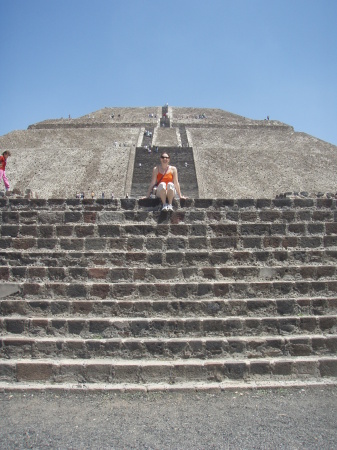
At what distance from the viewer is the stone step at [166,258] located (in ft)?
19.3

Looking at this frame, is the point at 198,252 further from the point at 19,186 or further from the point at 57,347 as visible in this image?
the point at 19,186

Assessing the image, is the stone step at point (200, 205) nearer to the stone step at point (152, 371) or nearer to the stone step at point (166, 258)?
the stone step at point (166, 258)

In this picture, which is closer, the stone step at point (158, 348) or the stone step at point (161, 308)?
the stone step at point (158, 348)

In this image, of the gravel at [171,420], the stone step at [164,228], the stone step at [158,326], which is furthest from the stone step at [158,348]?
the stone step at [164,228]

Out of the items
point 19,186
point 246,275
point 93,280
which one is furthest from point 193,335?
point 19,186

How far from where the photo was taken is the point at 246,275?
5785mm

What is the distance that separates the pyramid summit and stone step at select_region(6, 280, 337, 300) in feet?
58.8

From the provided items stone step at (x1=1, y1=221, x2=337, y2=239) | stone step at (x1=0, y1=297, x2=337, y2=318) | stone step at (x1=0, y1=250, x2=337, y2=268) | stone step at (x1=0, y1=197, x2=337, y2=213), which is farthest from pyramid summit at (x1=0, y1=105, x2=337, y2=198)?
stone step at (x1=0, y1=297, x2=337, y2=318)

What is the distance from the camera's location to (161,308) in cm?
539

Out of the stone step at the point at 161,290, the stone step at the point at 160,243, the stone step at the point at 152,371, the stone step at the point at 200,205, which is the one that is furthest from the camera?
the stone step at the point at 200,205

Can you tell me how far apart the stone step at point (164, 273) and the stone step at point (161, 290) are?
0.15 meters

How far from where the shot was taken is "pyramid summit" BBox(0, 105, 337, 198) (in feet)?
82.5

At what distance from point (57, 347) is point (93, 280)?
1043 mm

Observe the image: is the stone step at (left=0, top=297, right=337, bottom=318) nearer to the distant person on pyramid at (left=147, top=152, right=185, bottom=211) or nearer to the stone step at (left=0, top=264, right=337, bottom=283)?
the stone step at (left=0, top=264, right=337, bottom=283)
